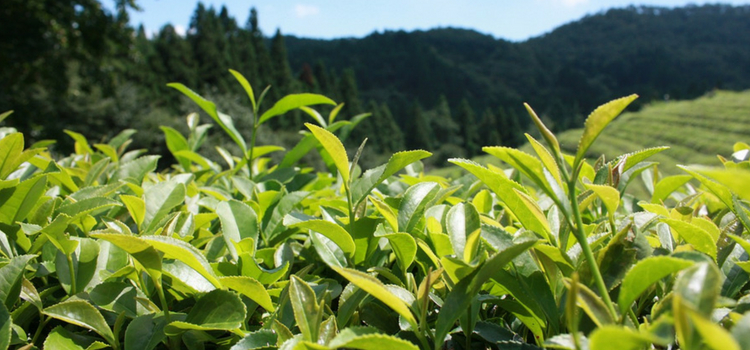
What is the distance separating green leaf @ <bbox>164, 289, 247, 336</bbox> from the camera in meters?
0.47

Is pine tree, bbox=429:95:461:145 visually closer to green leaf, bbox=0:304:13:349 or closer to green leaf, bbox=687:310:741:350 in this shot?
green leaf, bbox=0:304:13:349

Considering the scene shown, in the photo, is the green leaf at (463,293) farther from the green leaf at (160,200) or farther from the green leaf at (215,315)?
the green leaf at (160,200)

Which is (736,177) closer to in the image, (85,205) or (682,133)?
(85,205)

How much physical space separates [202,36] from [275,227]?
31.2 m

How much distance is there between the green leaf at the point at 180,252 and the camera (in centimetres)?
45

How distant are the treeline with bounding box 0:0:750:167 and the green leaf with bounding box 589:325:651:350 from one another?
12.3 m

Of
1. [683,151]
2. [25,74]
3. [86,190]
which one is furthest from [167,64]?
[86,190]

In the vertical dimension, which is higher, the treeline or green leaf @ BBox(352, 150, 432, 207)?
the treeline

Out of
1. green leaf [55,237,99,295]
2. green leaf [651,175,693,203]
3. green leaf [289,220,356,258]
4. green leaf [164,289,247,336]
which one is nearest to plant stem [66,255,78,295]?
green leaf [55,237,99,295]

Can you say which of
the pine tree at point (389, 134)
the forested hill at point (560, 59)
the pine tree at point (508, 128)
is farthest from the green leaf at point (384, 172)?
the forested hill at point (560, 59)

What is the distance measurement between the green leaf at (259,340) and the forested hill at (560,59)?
5439 centimetres

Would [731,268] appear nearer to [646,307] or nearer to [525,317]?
[646,307]

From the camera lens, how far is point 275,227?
77cm

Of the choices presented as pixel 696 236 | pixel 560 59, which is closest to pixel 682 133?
pixel 696 236
